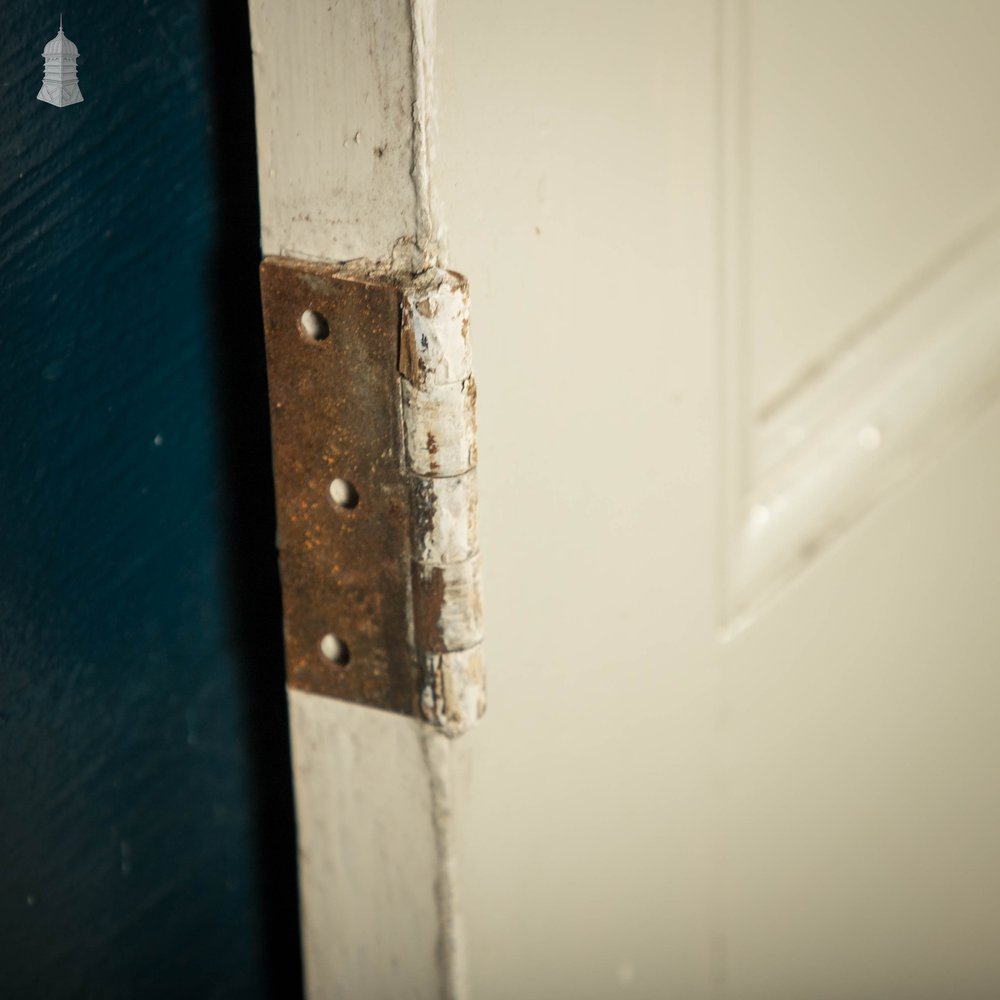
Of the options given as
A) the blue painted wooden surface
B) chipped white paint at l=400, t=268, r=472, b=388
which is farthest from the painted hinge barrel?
the blue painted wooden surface

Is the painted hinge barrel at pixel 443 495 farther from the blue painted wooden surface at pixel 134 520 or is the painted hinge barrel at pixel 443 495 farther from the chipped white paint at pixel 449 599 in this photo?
the blue painted wooden surface at pixel 134 520

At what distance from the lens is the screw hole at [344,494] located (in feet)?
1.67

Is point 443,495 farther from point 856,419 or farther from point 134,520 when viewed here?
point 856,419

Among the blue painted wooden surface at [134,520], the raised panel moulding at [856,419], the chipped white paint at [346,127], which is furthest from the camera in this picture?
the raised panel moulding at [856,419]

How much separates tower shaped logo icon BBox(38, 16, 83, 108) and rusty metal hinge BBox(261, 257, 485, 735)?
0.14 metres

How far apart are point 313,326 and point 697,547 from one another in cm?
26

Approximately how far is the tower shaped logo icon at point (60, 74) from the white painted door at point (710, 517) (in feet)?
0.39

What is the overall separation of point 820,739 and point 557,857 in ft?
0.65

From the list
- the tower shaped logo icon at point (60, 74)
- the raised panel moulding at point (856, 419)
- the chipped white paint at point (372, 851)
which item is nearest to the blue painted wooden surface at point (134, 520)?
the tower shaped logo icon at point (60, 74)

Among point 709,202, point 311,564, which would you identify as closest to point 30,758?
point 311,564

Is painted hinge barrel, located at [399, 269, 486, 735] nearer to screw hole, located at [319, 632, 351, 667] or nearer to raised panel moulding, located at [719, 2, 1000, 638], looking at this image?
screw hole, located at [319, 632, 351, 667]

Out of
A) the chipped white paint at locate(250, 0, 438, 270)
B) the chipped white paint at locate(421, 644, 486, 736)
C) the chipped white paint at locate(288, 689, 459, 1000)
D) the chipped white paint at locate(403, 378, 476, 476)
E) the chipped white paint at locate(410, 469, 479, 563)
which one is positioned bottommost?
the chipped white paint at locate(288, 689, 459, 1000)

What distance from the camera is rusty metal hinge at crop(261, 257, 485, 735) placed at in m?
0.48

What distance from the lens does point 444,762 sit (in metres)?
0.54
